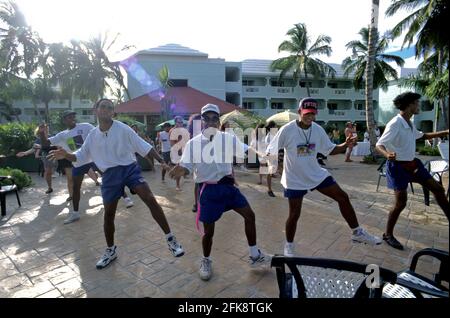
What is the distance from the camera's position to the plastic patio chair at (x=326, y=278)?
5.01 ft

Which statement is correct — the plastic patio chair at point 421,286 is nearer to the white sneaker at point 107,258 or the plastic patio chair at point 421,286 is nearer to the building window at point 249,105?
the white sneaker at point 107,258

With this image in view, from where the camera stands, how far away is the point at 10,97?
30938mm

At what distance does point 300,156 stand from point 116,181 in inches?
80.5

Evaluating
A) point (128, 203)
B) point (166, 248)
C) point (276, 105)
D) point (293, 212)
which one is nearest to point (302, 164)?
point (293, 212)

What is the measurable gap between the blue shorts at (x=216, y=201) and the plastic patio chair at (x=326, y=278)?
1.20 metres

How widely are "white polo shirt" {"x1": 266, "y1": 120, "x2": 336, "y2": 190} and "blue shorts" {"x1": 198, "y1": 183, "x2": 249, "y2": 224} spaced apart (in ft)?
2.29

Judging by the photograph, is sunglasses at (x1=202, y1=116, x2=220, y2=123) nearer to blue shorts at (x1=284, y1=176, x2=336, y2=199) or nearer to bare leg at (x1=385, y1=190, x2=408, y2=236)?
blue shorts at (x1=284, y1=176, x2=336, y2=199)

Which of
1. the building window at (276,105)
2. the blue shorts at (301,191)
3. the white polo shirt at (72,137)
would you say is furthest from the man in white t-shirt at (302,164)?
the building window at (276,105)

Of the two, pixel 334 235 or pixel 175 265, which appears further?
pixel 334 235

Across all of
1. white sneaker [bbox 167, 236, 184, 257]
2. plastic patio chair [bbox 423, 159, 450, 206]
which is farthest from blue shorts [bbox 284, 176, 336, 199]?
plastic patio chair [bbox 423, 159, 450, 206]

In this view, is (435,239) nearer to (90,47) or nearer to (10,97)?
(90,47)

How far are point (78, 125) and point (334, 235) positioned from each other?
4.55 metres

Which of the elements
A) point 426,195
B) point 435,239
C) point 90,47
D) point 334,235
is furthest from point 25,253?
point 90,47

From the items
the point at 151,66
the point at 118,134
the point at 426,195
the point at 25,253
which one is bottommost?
the point at 25,253
